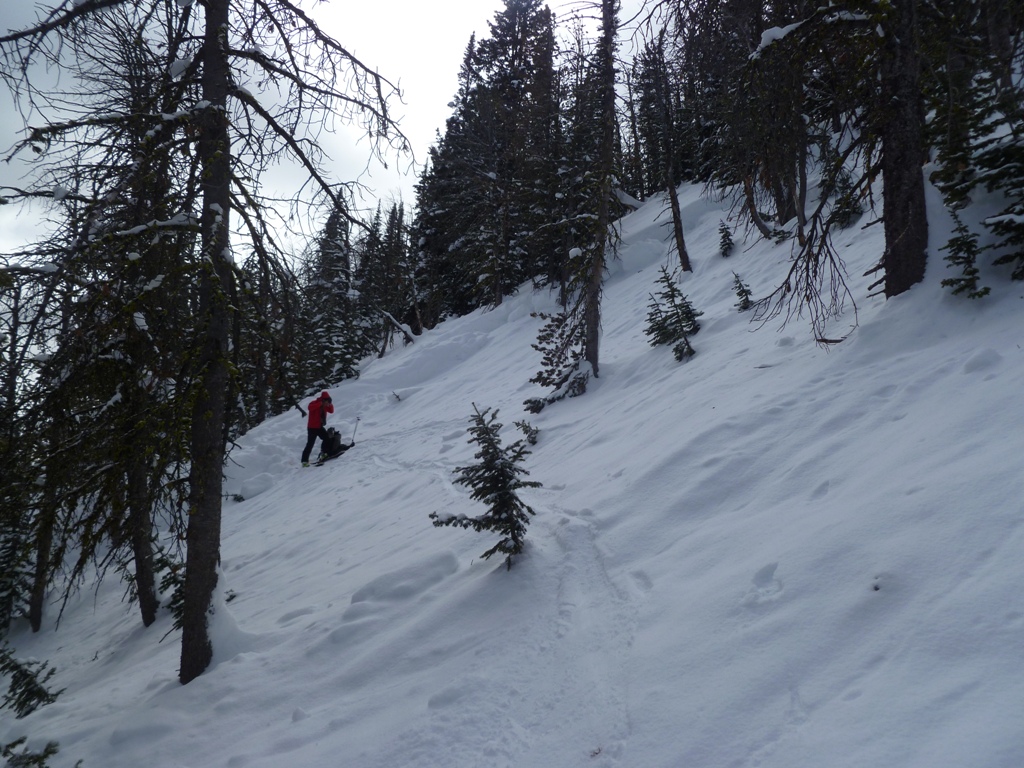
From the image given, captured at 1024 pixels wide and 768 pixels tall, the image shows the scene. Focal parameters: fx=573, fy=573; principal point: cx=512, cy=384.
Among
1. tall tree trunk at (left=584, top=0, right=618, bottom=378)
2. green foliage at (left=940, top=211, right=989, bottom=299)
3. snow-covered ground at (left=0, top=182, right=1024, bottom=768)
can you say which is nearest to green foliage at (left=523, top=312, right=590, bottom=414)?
tall tree trunk at (left=584, top=0, right=618, bottom=378)

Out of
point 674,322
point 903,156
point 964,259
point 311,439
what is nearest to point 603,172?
point 674,322

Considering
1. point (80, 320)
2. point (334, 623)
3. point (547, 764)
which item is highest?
point (80, 320)

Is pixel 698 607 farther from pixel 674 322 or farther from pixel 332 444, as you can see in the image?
pixel 332 444

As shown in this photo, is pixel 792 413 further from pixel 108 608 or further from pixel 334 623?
pixel 108 608

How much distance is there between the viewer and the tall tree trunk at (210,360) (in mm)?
4766

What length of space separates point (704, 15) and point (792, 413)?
13.3 ft

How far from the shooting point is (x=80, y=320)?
4.40 meters

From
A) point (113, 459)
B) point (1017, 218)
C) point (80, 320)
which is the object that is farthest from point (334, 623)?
point (1017, 218)

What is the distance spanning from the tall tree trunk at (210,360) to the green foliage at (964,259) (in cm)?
675

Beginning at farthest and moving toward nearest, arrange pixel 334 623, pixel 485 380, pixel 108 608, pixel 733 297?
pixel 485 380 < pixel 733 297 < pixel 108 608 < pixel 334 623

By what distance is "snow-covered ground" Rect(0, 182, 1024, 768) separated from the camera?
8.91 feet

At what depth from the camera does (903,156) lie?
5.95 metres

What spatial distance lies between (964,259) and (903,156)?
123 centimetres

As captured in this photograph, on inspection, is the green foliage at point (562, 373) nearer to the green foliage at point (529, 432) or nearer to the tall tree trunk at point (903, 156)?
the green foliage at point (529, 432)
